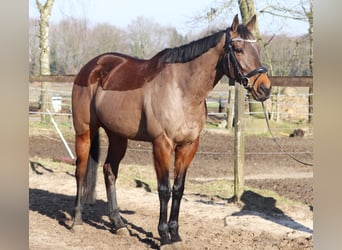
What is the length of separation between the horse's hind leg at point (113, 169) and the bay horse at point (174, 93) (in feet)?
1.03

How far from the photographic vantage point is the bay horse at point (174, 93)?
124 inches

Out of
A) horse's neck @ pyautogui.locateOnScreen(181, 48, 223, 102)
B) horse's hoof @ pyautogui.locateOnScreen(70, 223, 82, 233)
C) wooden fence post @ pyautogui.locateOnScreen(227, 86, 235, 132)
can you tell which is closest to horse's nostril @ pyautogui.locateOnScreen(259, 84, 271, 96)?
horse's neck @ pyautogui.locateOnScreen(181, 48, 223, 102)

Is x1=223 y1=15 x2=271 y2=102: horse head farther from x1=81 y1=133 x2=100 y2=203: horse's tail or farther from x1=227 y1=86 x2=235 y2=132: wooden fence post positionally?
x1=227 y1=86 x2=235 y2=132: wooden fence post

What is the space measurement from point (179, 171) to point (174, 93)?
57 centimetres

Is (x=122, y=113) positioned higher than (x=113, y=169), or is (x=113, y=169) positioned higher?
(x=122, y=113)

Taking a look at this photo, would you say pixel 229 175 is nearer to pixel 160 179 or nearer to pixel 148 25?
pixel 160 179

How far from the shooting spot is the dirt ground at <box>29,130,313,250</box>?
3.66 metres

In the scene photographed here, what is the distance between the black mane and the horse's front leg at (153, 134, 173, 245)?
561 millimetres

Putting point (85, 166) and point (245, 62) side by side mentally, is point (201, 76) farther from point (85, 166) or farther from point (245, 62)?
A: point (85, 166)

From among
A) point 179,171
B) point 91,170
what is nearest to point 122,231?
point 91,170

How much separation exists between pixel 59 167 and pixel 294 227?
11.3ft

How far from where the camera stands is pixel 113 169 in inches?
162
